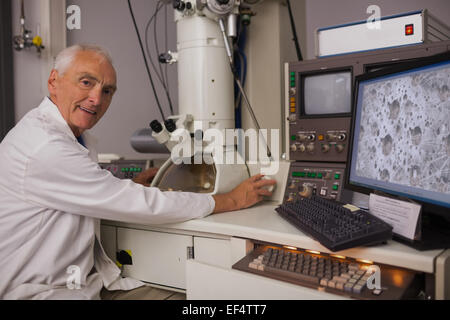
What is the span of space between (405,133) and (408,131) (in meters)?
0.01

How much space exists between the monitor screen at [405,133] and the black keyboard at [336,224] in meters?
0.11

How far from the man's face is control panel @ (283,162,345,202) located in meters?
0.75

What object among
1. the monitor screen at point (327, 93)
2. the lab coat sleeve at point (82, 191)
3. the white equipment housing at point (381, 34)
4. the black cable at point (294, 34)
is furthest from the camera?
the black cable at point (294, 34)

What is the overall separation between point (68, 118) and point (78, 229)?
14.9 inches

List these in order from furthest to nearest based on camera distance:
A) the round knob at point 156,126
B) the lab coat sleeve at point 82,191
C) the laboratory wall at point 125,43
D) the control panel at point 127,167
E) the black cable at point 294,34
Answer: the laboratory wall at point 125,43 < the control panel at point 127,167 < the black cable at point 294,34 < the round knob at point 156,126 < the lab coat sleeve at point 82,191

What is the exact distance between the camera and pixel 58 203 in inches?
42.9

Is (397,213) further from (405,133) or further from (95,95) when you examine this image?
(95,95)

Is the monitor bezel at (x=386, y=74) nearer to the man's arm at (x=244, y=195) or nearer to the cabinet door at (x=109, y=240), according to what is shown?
the man's arm at (x=244, y=195)

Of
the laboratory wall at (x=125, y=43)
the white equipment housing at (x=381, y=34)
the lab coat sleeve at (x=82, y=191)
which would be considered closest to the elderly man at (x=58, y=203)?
the lab coat sleeve at (x=82, y=191)

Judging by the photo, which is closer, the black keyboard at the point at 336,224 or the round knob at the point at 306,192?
the black keyboard at the point at 336,224

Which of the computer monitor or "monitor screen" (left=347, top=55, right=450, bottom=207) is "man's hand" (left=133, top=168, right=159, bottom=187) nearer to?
the computer monitor

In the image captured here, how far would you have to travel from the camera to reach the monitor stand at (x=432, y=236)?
0.83 meters

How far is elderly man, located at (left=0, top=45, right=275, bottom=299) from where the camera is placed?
42.2 inches
